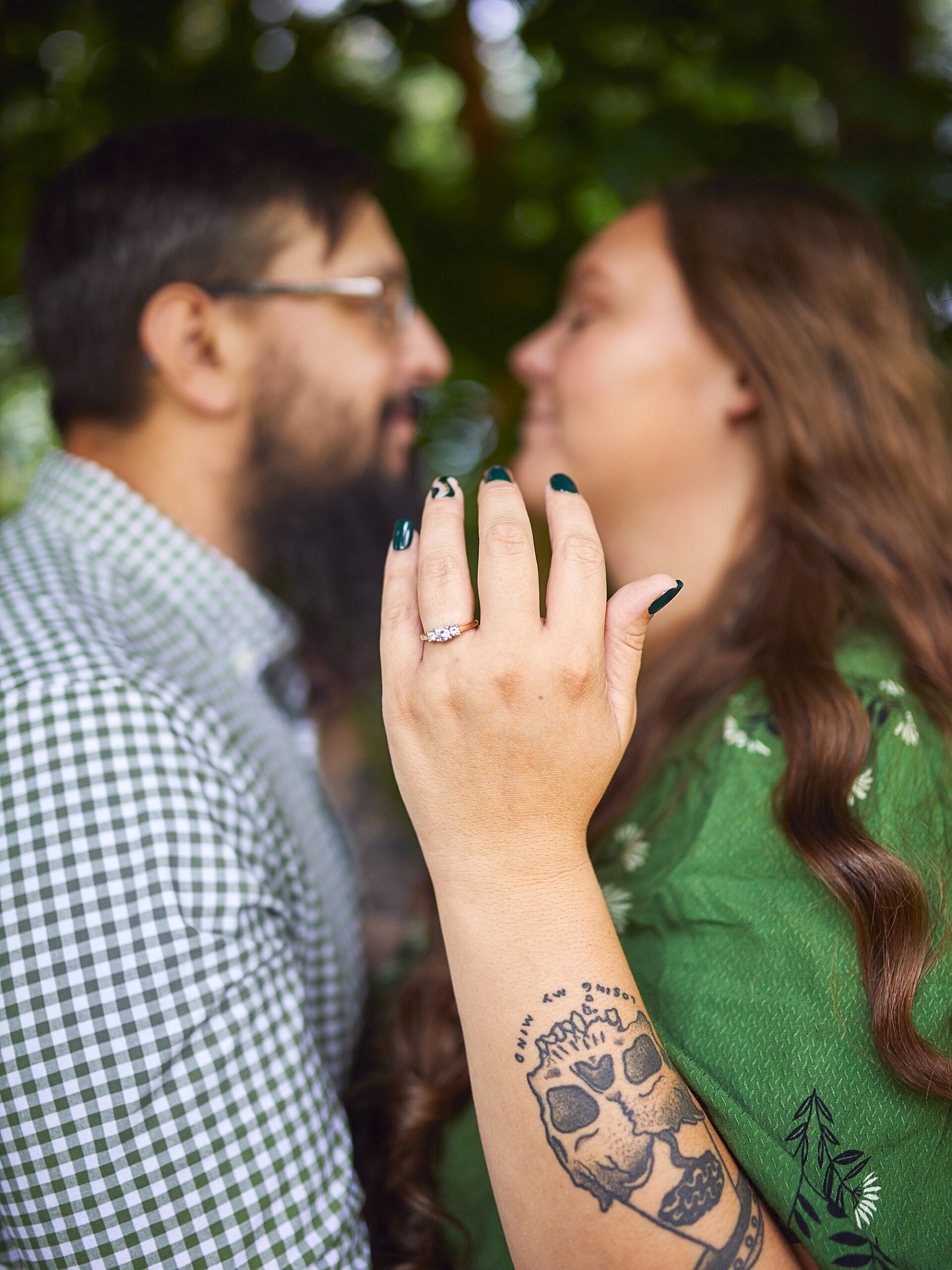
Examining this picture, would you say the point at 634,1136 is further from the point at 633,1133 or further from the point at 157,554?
the point at 157,554

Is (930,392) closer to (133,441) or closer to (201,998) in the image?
(133,441)

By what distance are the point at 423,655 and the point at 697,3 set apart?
2.25m

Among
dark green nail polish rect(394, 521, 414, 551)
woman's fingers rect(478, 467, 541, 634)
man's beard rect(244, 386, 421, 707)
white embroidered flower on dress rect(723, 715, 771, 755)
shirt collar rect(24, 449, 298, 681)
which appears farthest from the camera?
man's beard rect(244, 386, 421, 707)

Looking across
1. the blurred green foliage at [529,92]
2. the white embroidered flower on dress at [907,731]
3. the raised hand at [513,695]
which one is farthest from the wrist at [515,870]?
the blurred green foliage at [529,92]

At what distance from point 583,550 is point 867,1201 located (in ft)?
2.94

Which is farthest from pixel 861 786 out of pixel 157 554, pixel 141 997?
pixel 157 554

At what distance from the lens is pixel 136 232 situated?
2309mm

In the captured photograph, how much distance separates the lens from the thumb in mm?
1253

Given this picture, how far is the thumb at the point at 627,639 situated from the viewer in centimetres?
125

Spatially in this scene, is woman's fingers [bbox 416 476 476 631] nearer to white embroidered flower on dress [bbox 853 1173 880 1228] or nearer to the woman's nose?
white embroidered flower on dress [bbox 853 1173 880 1228]

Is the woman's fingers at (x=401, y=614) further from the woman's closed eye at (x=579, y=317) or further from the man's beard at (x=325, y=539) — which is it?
the woman's closed eye at (x=579, y=317)

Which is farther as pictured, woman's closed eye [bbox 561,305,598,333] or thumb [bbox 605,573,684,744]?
woman's closed eye [bbox 561,305,598,333]

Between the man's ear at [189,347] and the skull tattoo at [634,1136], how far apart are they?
1.78 metres

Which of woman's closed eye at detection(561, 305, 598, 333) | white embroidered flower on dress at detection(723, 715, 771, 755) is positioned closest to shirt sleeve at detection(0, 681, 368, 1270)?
white embroidered flower on dress at detection(723, 715, 771, 755)
